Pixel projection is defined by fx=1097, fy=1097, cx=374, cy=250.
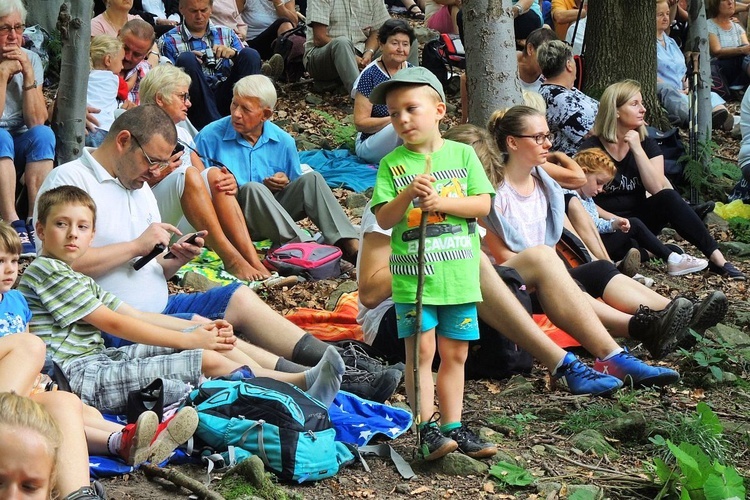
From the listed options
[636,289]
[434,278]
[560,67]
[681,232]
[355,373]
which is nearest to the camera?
[434,278]

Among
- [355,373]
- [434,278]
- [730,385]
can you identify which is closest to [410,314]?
[434,278]

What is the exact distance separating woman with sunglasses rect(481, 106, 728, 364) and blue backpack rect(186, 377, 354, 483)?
164cm

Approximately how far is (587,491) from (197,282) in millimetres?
3162

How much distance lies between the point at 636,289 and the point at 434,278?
209 centimetres

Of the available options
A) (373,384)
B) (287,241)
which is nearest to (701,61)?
(287,241)

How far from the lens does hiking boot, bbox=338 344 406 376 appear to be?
16.8 feet

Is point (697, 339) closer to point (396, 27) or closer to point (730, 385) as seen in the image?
point (730, 385)

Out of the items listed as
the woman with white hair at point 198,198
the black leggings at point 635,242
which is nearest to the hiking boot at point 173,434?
the woman with white hair at point 198,198

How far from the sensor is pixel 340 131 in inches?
398

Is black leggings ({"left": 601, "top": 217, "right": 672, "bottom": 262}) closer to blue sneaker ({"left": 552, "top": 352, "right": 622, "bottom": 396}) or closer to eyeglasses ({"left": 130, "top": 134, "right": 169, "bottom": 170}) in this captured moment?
blue sneaker ({"left": 552, "top": 352, "right": 622, "bottom": 396})

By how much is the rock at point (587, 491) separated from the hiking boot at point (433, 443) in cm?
48

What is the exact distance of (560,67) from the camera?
8.43 meters

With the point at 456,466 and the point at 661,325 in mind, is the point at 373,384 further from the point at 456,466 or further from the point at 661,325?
the point at 661,325

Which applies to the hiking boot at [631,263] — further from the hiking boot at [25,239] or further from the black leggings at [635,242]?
the hiking boot at [25,239]
